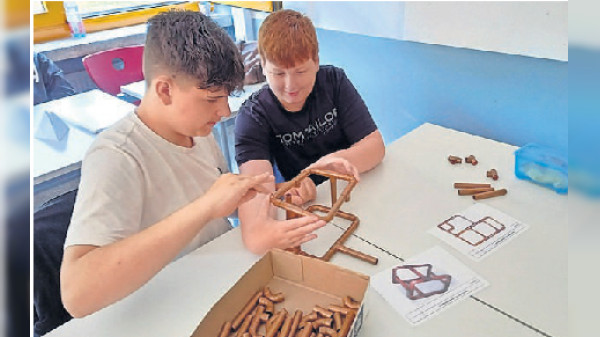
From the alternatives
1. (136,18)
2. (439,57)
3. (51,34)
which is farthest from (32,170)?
(136,18)

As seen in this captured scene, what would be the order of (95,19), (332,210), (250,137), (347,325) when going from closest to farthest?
1. (347,325)
2. (332,210)
3. (250,137)
4. (95,19)

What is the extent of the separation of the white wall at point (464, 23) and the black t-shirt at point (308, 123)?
1.96ft

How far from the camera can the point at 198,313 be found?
935 millimetres

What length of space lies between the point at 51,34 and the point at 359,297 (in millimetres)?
2894

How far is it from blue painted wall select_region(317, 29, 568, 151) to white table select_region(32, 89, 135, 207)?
1197mm

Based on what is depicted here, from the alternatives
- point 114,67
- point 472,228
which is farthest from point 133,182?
point 114,67

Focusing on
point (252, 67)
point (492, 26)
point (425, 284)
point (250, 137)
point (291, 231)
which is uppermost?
point (492, 26)

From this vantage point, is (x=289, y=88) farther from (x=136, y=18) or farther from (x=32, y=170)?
(x=136, y=18)

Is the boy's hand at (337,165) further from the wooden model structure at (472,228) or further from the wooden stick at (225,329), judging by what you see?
the wooden stick at (225,329)

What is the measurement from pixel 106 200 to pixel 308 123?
815 mm

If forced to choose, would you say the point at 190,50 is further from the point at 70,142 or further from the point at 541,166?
the point at 70,142

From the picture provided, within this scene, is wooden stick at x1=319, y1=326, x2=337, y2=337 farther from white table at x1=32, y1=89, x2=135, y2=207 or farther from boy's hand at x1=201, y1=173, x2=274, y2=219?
white table at x1=32, y1=89, x2=135, y2=207

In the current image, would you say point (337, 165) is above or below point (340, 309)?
above

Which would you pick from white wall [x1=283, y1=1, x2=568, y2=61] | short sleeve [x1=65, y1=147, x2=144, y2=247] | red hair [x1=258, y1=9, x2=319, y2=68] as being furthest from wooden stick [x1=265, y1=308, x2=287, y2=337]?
white wall [x1=283, y1=1, x2=568, y2=61]
